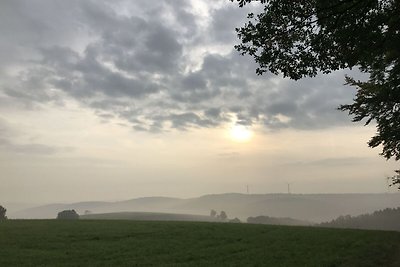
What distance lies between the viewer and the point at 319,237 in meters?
30.0

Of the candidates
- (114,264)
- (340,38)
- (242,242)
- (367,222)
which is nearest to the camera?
(340,38)

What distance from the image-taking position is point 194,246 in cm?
2966

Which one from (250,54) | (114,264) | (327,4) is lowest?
(114,264)

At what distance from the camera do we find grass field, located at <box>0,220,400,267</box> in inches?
938

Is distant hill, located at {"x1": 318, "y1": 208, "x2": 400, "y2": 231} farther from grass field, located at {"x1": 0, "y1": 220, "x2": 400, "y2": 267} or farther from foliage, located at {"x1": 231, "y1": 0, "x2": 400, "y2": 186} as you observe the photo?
foliage, located at {"x1": 231, "y1": 0, "x2": 400, "y2": 186}

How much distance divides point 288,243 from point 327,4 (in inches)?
792

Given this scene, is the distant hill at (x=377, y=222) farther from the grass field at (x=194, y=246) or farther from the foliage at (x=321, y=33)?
the foliage at (x=321, y=33)

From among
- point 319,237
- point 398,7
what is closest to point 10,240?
point 319,237

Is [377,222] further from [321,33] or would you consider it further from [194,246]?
[321,33]

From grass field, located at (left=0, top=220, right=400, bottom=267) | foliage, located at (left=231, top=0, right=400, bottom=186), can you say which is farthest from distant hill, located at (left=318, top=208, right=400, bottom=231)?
foliage, located at (left=231, top=0, right=400, bottom=186)

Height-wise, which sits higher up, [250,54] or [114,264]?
[250,54]

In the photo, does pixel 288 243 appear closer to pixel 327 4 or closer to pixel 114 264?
pixel 114 264

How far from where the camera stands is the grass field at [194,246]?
23.8m

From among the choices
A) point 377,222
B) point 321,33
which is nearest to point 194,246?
point 321,33
